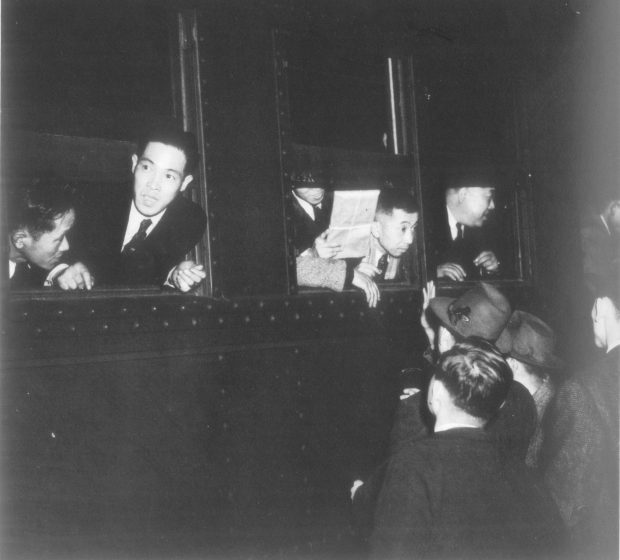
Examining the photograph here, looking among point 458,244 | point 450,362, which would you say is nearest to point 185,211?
point 450,362

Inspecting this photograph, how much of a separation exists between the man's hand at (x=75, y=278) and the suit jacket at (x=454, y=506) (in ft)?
4.32

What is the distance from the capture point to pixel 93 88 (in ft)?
8.85

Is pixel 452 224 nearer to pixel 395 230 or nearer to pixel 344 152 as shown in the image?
pixel 395 230

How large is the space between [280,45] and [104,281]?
1.35 metres

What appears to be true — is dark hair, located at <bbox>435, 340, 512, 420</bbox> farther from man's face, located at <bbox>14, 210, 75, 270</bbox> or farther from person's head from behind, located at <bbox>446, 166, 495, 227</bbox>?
person's head from behind, located at <bbox>446, 166, 495, 227</bbox>

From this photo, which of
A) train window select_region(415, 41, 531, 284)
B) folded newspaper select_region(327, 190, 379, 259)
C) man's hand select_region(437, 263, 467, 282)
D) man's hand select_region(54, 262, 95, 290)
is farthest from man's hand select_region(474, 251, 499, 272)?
man's hand select_region(54, 262, 95, 290)

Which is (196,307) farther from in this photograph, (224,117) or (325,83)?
(325,83)

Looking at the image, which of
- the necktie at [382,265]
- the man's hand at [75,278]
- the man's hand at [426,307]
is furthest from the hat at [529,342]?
the man's hand at [75,278]

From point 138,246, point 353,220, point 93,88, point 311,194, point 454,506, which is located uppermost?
point 93,88

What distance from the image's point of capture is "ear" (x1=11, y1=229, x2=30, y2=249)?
251 centimetres

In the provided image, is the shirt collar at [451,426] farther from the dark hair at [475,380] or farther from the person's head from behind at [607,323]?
the person's head from behind at [607,323]

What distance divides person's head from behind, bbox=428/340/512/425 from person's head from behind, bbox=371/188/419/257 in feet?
4.60

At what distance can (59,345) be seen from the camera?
2521 mm

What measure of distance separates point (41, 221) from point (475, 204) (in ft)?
7.98
